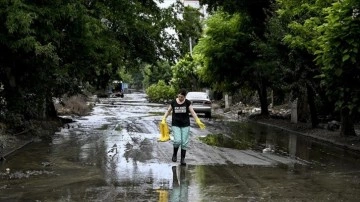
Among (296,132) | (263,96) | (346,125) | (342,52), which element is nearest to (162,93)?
(263,96)

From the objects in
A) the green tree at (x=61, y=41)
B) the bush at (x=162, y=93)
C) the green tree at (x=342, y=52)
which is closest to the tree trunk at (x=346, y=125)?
the green tree at (x=342, y=52)

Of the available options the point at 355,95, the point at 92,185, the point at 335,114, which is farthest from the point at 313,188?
the point at 335,114

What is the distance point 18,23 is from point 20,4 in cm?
56

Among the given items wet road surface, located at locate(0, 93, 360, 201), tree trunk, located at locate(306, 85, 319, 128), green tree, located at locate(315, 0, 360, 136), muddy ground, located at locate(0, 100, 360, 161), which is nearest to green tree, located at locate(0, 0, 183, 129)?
muddy ground, located at locate(0, 100, 360, 161)

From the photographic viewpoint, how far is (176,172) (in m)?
11.3

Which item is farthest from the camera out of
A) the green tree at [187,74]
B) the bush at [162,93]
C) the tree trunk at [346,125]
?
the bush at [162,93]

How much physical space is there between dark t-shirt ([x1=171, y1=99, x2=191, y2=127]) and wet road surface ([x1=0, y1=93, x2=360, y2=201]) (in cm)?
100

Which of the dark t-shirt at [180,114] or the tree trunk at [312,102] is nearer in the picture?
the dark t-shirt at [180,114]

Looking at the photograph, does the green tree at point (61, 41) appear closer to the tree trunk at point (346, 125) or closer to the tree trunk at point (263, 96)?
the tree trunk at point (346, 125)

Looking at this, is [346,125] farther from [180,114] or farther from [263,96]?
[263,96]

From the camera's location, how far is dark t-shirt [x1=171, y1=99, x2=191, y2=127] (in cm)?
1277

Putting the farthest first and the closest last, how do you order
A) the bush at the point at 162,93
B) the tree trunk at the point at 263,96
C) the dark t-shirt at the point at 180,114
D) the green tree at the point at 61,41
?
the bush at the point at 162,93 < the tree trunk at the point at 263,96 < the green tree at the point at 61,41 < the dark t-shirt at the point at 180,114

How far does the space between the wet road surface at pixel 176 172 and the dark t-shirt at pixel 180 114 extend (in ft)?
3.29

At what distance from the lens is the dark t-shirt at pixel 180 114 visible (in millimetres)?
12766
